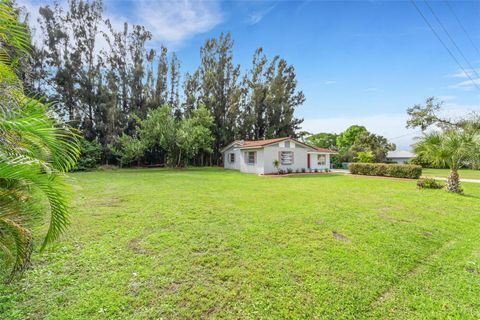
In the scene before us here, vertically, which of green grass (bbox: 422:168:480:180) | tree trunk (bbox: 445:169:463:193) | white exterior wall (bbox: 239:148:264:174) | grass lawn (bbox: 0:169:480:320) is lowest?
grass lawn (bbox: 0:169:480:320)

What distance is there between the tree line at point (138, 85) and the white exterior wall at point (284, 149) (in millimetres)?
6748

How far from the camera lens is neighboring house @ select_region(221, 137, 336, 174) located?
58.5 feet

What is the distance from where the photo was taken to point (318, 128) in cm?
5691

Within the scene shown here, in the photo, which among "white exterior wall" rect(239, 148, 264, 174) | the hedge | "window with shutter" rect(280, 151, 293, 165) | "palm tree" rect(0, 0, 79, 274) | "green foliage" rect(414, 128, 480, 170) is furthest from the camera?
"window with shutter" rect(280, 151, 293, 165)

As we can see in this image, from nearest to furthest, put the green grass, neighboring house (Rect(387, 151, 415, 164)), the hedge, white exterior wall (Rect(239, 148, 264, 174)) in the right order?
the hedge, the green grass, white exterior wall (Rect(239, 148, 264, 174)), neighboring house (Rect(387, 151, 415, 164))

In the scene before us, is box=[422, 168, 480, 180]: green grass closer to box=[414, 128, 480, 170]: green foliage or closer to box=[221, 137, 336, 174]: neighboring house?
box=[221, 137, 336, 174]: neighboring house

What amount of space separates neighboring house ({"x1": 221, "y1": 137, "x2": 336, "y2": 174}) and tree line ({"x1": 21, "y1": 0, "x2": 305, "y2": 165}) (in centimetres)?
392

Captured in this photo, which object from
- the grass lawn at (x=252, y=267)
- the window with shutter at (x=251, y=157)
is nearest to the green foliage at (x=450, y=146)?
the grass lawn at (x=252, y=267)

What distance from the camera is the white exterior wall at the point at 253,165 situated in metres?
18.0

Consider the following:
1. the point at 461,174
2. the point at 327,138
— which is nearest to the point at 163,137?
the point at 461,174

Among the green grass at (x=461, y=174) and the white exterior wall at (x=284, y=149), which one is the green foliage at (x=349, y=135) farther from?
the white exterior wall at (x=284, y=149)

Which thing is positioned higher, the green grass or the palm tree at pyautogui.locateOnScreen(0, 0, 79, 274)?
the palm tree at pyautogui.locateOnScreen(0, 0, 79, 274)

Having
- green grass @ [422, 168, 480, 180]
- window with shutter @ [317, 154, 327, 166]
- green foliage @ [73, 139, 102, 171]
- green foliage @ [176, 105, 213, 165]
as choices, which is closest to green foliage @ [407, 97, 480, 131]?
green grass @ [422, 168, 480, 180]

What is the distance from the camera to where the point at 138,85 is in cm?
2408
